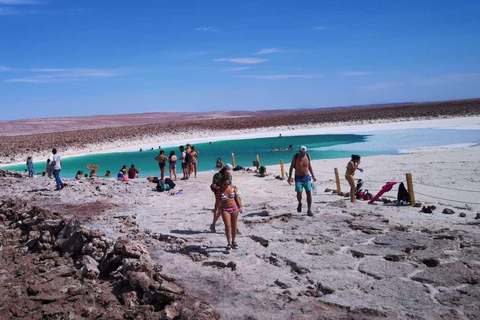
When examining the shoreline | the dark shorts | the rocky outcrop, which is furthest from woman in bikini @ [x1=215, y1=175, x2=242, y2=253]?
the shoreline

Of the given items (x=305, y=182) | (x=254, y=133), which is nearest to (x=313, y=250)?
(x=305, y=182)

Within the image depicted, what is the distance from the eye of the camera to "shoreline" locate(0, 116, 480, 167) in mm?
45500

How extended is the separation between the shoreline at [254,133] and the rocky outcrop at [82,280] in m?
33.4

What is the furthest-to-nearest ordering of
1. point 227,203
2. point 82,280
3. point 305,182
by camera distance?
1. point 305,182
2. point 227,203
3. point 82,280

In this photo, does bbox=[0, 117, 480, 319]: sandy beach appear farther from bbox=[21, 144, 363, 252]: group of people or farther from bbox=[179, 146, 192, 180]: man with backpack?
bbox=[179, 146, 192, 180]: man with backpack

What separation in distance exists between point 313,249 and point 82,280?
12.8 feet

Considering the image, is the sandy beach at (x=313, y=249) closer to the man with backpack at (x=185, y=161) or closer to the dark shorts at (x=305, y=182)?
the dark shorts at (x=305, y=182)

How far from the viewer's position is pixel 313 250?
26.1 feet

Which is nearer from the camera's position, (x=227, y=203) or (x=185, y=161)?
(x=227, y=203)

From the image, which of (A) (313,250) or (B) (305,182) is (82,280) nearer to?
(A) (313,250)

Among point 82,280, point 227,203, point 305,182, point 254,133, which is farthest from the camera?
point 254,133

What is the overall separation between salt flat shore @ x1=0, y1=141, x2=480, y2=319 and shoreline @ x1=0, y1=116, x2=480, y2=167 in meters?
32.4

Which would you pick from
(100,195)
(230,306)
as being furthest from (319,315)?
(100,195)

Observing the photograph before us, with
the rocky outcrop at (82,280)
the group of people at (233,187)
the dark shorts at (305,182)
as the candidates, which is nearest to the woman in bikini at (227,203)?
the group of people at (233,187)
